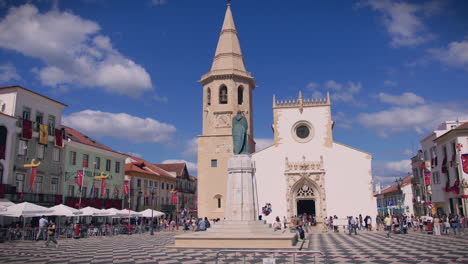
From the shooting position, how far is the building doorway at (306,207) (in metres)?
35.2

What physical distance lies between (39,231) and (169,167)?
133 feet

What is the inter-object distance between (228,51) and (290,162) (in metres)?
13.8

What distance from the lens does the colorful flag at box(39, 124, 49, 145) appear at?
29484 millimetres

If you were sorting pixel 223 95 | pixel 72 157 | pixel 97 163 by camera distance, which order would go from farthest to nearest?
pixel 223 95 → pixel 97 163 → pixel 72 157

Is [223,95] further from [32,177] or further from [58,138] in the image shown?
[32,177]

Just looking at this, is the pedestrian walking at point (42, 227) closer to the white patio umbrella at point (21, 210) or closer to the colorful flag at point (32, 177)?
the white patio umbrella at point (21, 210)

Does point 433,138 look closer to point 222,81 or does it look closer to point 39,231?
point 222,81

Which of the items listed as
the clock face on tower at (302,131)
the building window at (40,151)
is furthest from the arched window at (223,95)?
the building window at (40,151)

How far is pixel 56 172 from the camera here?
3117 cm

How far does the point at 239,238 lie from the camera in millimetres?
15094

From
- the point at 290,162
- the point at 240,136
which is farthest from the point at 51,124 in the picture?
the point at 290,162

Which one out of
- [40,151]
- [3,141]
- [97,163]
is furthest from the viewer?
[97,163]

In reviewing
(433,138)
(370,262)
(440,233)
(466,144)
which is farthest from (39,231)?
(433,138)

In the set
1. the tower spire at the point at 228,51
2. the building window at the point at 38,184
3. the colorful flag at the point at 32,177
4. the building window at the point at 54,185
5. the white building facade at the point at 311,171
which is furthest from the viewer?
the tower spire at the point at 228,51
